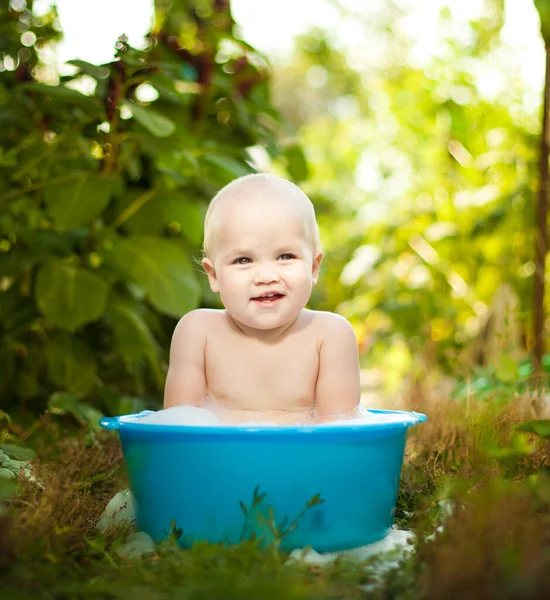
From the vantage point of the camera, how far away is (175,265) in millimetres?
2115

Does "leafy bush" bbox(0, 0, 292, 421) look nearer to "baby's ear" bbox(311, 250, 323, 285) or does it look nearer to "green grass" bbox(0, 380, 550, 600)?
"baby's ear" bbox(311, 250, 323, 285)

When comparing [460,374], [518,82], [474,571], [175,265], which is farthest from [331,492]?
[518,82]

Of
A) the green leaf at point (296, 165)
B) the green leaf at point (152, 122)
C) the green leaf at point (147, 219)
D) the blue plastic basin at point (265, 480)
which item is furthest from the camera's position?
the green leaf at point (296, 165)

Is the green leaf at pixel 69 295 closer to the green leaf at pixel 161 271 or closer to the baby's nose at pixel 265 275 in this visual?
the green leaf at pixel 161 271

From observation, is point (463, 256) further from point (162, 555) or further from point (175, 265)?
point (162, 555)

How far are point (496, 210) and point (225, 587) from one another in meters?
2.75

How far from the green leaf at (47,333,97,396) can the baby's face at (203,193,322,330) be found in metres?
0.84

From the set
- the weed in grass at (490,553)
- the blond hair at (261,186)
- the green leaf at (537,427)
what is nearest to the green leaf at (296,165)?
the blond hair at (261,186)

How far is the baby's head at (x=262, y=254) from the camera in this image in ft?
4.76

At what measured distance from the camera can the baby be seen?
1.46 metres

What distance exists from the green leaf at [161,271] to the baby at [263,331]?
0.52 meters

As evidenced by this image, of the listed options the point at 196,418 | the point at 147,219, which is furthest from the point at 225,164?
the point at 196,418

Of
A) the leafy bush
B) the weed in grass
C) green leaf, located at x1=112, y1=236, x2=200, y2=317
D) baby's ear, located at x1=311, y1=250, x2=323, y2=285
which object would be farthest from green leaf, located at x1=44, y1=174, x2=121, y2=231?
the weed in grass

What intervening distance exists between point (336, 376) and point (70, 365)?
96cm
